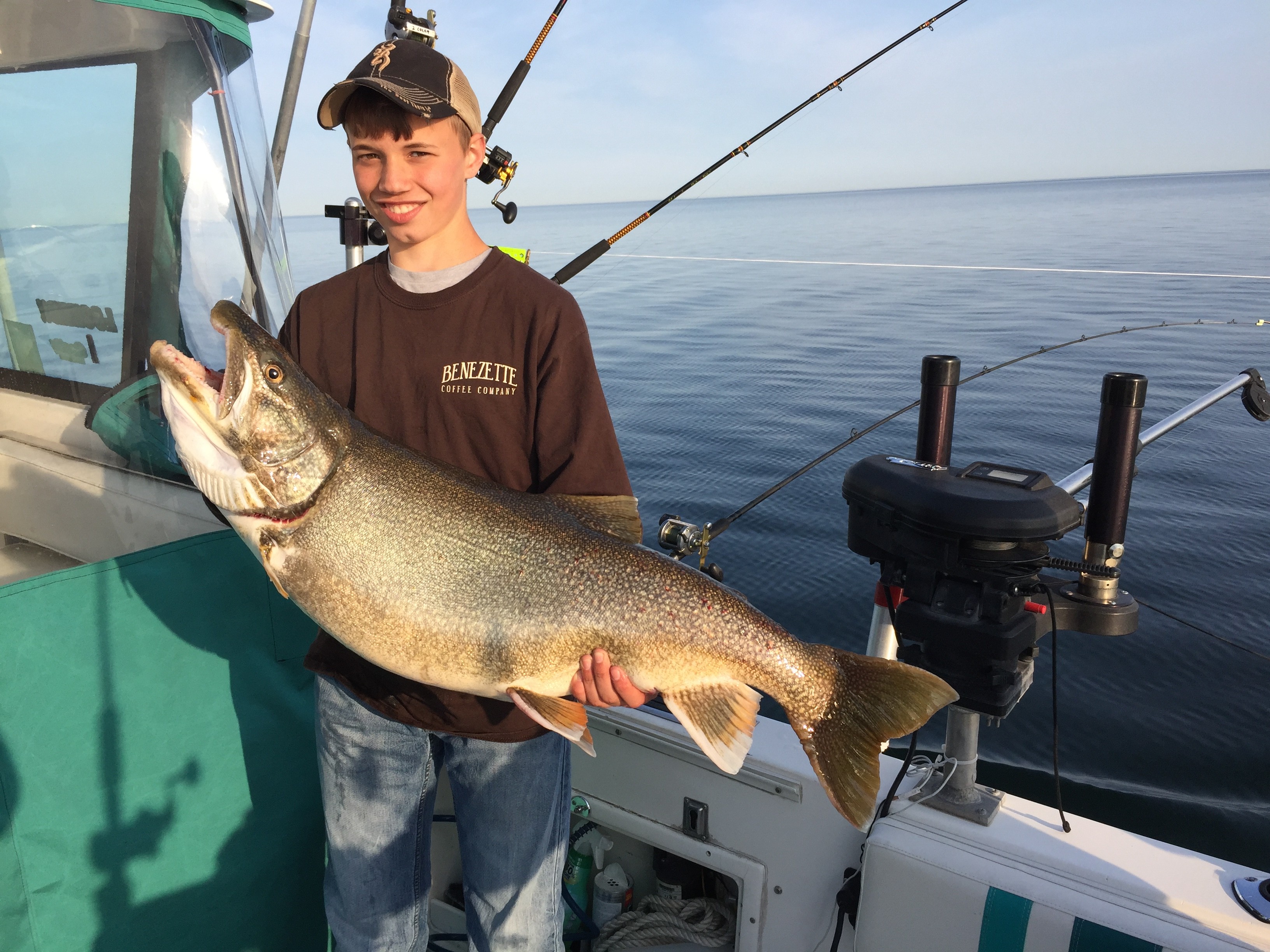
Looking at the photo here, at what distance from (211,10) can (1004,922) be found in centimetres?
353

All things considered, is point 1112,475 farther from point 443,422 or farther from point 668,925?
point 668,925

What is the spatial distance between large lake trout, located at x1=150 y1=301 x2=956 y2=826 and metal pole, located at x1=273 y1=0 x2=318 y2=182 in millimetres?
1871

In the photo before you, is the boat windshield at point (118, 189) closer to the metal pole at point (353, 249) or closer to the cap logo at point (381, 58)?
the metal pole at point (353, 249)

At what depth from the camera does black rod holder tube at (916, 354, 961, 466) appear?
9.17ft

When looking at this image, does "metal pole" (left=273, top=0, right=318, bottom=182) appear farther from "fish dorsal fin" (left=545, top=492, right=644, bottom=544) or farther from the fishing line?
the fishing line

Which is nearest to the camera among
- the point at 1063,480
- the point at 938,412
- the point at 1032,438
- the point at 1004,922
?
the point at 1004,922

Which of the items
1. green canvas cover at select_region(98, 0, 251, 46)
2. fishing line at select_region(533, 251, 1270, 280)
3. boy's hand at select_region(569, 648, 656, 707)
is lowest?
boy's hand at select_region(569, 648, 656, 707)

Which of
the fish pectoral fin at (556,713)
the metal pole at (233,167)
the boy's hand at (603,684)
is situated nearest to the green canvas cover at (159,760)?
the metal pole at (233,167)

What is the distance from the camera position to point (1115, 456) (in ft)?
8.25

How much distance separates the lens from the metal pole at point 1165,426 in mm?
2945

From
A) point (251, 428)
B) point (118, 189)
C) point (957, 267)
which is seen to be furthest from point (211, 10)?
point (957, 267)

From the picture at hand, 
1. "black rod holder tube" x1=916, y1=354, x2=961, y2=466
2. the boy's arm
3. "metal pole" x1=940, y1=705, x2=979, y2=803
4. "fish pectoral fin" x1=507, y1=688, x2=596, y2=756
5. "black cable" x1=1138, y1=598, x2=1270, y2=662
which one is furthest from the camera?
"black cable" x1=1138, y1=598, x2=1270, y2=662

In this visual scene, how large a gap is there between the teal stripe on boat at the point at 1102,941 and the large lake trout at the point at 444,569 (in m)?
0.68

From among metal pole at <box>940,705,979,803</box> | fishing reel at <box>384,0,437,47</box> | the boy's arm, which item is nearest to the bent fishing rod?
fishing reel at <box>384,0,437,47</box>
